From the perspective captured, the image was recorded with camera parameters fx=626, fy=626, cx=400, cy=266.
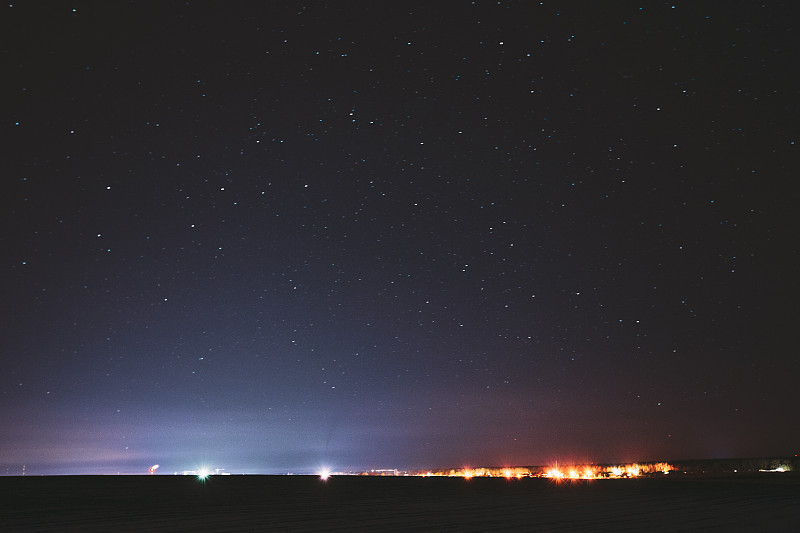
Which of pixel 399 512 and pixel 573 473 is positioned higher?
pixel 399 512

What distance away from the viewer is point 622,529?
898cm

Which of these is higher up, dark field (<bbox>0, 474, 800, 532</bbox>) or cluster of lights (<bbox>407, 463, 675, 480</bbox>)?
dark field (<bbox>0, 474, 800, 532</bbox>)

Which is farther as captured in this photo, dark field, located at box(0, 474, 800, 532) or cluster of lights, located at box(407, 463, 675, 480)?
cluster of lights, located at box(407, 463, 675, 480)

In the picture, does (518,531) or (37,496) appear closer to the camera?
(518,531)

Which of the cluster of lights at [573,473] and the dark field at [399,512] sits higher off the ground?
the dark field at [399,512]

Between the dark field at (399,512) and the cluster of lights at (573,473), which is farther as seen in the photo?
the cluster of lights at (573,473)

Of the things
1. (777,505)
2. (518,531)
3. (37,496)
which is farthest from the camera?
(37,496)

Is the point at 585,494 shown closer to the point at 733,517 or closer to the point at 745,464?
the point at 733,517

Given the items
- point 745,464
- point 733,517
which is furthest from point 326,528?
point 745,464

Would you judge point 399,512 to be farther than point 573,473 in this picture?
No

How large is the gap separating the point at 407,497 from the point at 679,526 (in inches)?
306

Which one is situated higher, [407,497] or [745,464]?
[407,497]

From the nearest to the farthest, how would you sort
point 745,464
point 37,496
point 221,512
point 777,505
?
point 221,512 < point 777,505 < point 37,496 < point 745,464

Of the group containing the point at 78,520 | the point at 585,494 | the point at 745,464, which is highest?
the point at 78,520
